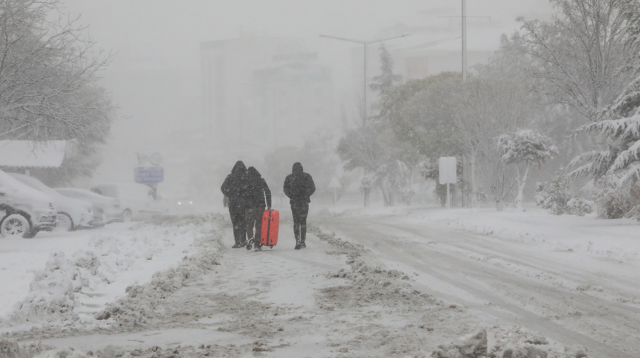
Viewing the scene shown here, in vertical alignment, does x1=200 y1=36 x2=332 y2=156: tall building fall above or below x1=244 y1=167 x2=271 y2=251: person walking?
above

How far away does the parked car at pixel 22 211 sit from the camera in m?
17.9

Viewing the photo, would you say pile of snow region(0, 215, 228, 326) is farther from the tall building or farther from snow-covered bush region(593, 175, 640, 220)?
the tall building

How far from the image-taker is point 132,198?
97.0ft

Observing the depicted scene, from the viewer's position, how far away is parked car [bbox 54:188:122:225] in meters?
24.7

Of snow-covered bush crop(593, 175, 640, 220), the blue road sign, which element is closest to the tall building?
the blue road sign

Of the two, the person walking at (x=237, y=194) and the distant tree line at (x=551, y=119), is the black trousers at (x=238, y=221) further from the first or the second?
the distant tree line at (x=551, y=119)

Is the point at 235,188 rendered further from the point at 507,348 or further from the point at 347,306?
the point at 507,348

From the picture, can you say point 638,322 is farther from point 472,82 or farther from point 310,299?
point 472,82

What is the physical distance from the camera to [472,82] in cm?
2772

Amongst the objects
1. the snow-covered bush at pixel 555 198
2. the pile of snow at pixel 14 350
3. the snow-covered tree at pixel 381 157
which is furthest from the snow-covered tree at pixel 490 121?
the pile of snow at pixel 14 350

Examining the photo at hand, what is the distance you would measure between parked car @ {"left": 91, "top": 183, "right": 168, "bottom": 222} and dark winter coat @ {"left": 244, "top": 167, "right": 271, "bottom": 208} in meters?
14.8

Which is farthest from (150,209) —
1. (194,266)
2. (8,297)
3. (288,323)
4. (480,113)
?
(288,323)

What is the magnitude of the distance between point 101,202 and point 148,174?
13.7 metres

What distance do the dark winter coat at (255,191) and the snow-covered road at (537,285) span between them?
7.91ft
